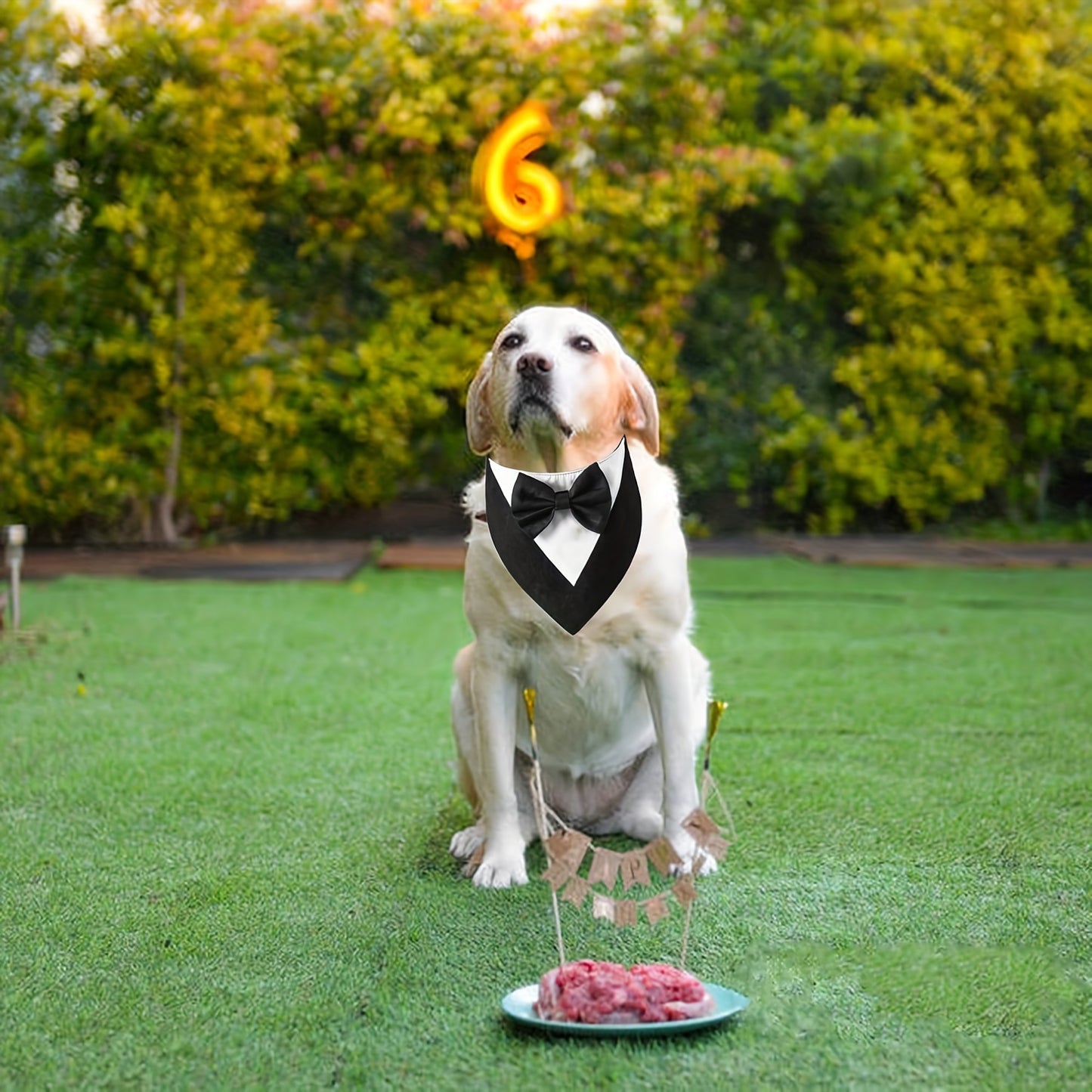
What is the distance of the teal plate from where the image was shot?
5.95ft

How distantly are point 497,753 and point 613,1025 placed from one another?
2.93ft

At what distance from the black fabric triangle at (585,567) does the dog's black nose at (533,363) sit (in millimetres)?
207

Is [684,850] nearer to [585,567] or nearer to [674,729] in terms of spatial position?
[674,729]

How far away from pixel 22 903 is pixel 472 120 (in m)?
6.45

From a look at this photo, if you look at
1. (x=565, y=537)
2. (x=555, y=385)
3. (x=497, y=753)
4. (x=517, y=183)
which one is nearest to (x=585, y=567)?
(x=565, y=537)

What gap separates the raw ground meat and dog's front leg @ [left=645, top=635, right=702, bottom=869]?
2.54 ft

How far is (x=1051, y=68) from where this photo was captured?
340 inches

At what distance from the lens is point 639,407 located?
2740mm

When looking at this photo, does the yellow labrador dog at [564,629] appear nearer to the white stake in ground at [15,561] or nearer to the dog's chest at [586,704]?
the dog's chest at [586,704]

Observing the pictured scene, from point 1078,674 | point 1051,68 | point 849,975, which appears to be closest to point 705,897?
point 849,975

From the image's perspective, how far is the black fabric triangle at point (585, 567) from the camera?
8.11 ft

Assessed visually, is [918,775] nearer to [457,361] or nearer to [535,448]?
[535,448]

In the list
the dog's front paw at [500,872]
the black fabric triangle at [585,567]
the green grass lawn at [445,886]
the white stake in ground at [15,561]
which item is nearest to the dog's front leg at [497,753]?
the dog's front paw at [500,872]

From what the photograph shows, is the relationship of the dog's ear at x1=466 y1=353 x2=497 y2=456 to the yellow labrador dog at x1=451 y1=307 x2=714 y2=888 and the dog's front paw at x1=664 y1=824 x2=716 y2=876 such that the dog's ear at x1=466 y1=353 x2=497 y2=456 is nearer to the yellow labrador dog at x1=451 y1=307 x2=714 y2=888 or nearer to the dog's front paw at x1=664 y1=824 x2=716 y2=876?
the yellow labrador dog at x1=451 y1=307 x2=714 y2=888
